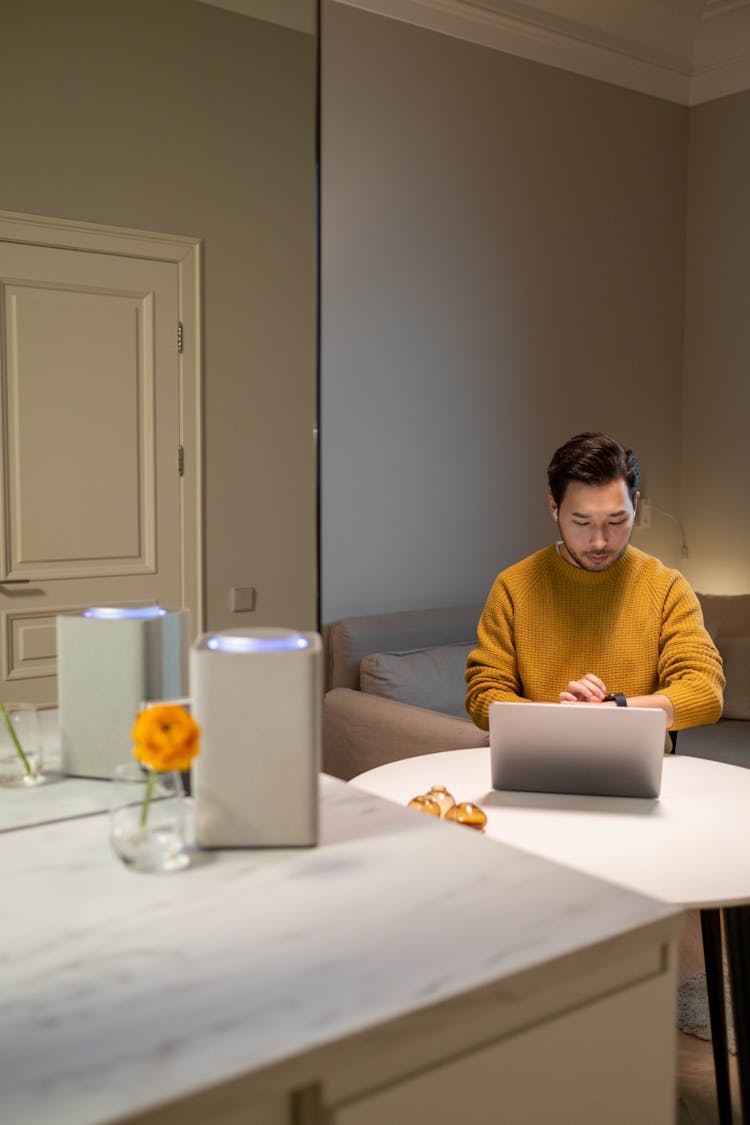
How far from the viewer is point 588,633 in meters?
2.47

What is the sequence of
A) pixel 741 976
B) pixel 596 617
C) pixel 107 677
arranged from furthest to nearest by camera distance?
pixel 596 617, pixel 741 976, pixel 107 677

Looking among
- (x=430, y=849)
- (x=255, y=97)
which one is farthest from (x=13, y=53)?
(x=430, y=849)

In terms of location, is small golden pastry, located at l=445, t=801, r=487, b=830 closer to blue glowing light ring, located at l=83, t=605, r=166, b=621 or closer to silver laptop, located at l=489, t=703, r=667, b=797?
silver laptop, located at l=489, t=703, r=667, b=797

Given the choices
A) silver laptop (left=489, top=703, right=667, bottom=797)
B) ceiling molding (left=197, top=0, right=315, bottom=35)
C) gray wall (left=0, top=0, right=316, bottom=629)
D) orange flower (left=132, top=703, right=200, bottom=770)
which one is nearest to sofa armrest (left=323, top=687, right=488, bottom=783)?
gray wall (left=0, top=0, right=316, bottom=629)

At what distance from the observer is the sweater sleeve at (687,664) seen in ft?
7.59

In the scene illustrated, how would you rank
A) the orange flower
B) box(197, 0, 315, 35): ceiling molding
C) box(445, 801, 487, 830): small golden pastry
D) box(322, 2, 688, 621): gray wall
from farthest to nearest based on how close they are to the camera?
1. box(322, 2, 688, 621): gray wall
2. box(197, 0, 315, 35): ceiling molding
3. box(445, 801, 487, 830): small golden pastry
4. the orange flower

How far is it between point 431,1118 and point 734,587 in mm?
4193


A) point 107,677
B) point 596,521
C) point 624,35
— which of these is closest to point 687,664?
point 596,521

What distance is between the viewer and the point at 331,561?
3824 mm

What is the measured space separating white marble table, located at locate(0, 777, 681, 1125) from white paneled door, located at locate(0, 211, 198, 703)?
2044mm

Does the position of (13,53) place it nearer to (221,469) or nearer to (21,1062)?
(221,469)

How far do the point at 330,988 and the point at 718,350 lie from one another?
440 cm

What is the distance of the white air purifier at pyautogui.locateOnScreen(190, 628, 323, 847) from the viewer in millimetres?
1073

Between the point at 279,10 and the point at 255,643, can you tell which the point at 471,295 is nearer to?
the point at 279,10
